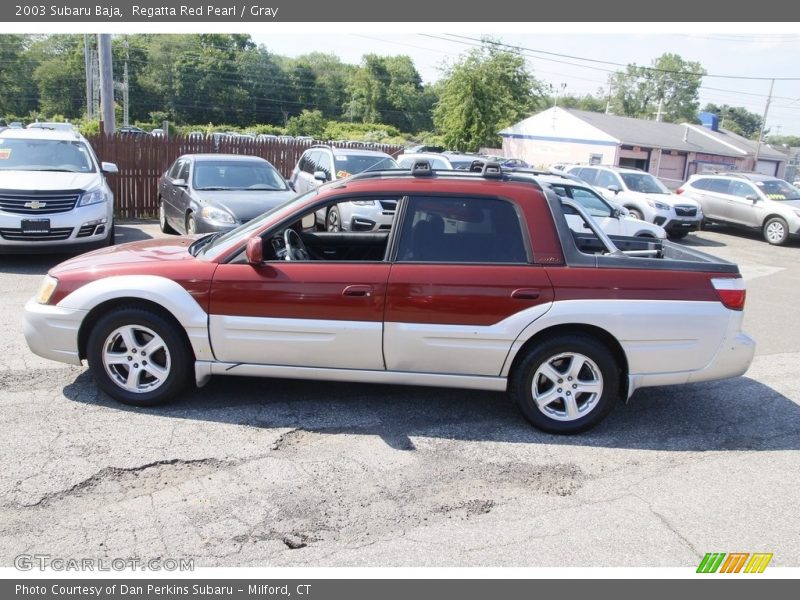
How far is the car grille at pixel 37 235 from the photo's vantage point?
9.12m

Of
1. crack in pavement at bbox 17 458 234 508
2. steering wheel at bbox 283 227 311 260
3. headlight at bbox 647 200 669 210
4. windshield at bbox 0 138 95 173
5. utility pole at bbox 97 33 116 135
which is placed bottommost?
crack in pavement at bbox 17 458 234 508

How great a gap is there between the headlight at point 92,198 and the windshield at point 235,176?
142cm

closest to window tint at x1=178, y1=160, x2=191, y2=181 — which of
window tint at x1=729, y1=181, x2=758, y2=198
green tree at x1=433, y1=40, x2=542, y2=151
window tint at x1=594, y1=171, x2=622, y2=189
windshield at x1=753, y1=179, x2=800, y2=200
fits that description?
window tint at x1=594, y1=171, x2=622, y2=189

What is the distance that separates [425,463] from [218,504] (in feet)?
4.32

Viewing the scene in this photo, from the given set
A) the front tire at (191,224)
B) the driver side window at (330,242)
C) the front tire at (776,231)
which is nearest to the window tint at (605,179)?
the front tire at (776,231)

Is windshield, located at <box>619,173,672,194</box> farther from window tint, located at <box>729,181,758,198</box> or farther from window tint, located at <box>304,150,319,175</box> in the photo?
window tint, located at <box>304,150,319,175</box>

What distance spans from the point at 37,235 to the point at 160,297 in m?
5.69

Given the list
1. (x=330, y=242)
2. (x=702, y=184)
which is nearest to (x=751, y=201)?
(x=702, y=184)

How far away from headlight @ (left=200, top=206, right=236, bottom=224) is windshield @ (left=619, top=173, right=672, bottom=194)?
1156 centimetres

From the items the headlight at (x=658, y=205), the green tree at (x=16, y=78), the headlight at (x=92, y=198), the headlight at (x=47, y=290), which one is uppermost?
the green tree at (x=16, y=78)

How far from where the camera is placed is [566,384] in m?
4.70

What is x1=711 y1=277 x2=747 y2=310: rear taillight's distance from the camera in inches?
182

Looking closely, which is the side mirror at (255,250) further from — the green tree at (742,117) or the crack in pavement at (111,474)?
the green tree at (742,117)

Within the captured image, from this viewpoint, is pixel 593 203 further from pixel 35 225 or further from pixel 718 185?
pixel 718 185
